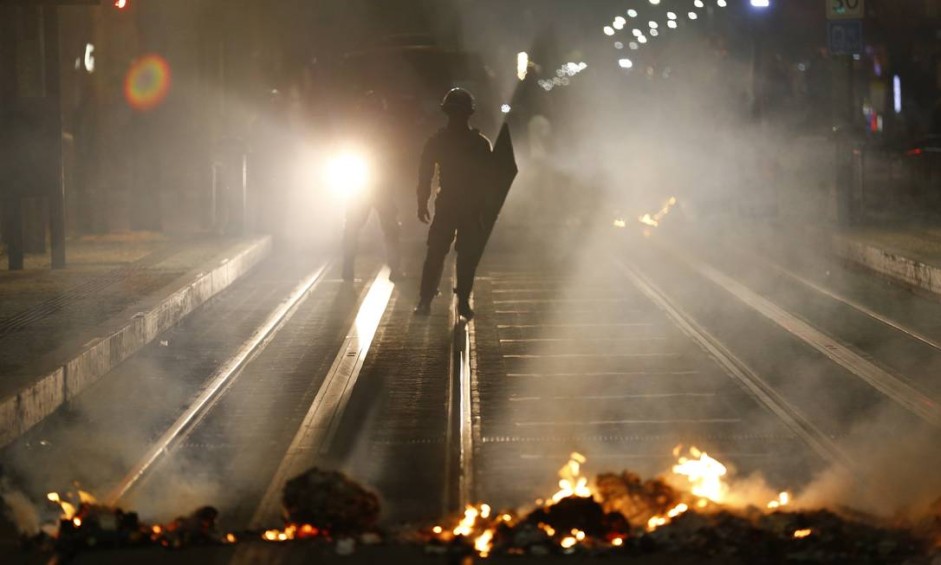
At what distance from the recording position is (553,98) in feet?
126

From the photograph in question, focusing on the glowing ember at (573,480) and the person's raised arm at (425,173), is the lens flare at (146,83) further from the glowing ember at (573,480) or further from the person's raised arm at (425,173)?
the glowing ember at (573,480)

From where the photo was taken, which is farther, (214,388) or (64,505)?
(214,388)

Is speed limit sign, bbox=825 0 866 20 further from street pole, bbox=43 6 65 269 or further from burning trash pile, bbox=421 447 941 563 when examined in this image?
burning trash pile, bbox=421 447 941 563

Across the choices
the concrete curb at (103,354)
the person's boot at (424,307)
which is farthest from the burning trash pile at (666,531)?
the person's boot at (424,307)

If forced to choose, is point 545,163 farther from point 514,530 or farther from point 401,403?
point 514,530

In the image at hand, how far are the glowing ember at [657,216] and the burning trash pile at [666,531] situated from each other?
66.8 feet

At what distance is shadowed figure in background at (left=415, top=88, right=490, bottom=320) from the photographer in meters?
14.5

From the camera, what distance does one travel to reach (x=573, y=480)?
7988 mm

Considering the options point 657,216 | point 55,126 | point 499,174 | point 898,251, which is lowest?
point 898,251

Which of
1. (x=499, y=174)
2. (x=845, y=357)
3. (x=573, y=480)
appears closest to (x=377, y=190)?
(x=499, y=174)

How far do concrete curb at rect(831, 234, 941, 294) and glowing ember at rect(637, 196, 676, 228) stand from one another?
574 centimetres

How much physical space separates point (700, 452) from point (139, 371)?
16.4 ft

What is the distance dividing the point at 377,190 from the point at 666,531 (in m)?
12.2

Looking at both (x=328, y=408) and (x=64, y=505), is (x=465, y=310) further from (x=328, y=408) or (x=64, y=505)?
(x=64, y=505)
